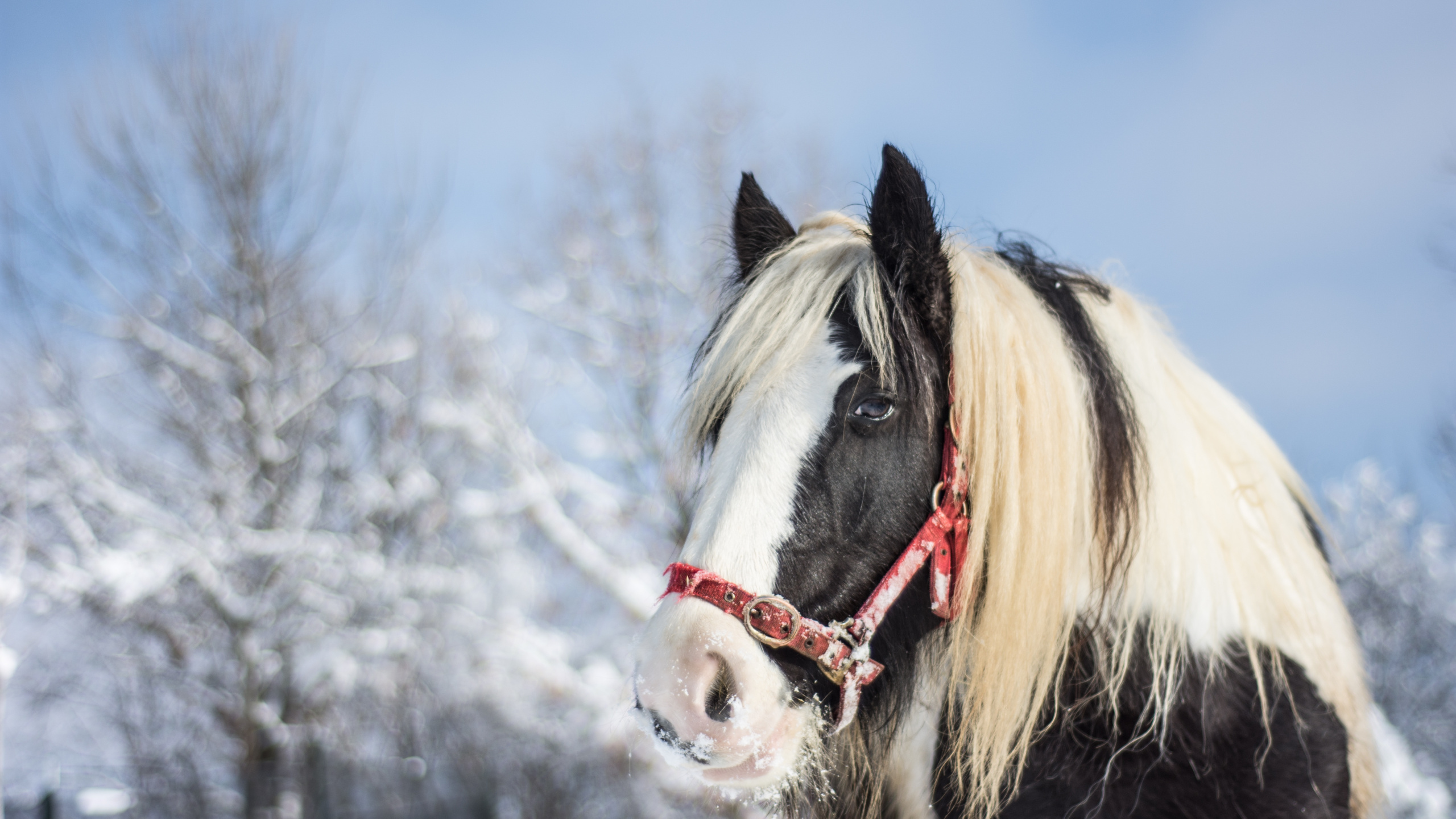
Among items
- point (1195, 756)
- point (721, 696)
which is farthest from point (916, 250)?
point (1195, 756)

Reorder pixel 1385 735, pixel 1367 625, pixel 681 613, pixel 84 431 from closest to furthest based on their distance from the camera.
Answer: pixel 681 613
pixel 1385 735
pixel 84 431
pixel 1367 625

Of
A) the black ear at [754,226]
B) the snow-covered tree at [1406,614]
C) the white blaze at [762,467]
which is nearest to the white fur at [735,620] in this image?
the white blaze at [762,467]

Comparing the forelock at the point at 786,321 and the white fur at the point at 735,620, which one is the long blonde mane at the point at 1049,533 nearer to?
the forelock at the point at 786,321

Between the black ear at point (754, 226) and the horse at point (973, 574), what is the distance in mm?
423

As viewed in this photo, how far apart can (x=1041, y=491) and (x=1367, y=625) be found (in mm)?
19735

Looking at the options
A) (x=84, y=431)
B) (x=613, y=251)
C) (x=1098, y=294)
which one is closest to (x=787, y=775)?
(x=1098, y=294)

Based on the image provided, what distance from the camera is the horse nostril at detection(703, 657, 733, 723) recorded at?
4.36ft

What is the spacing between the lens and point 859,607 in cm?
150

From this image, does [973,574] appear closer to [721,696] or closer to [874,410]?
[874,410]

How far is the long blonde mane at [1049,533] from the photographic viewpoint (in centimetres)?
156

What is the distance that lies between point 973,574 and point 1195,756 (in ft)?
1.85

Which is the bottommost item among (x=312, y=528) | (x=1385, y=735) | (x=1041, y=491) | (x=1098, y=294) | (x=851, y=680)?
(x=312, y=528)

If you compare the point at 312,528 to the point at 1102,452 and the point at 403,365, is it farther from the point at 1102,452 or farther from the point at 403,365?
the point at 1102,452

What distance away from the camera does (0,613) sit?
14.1ft
